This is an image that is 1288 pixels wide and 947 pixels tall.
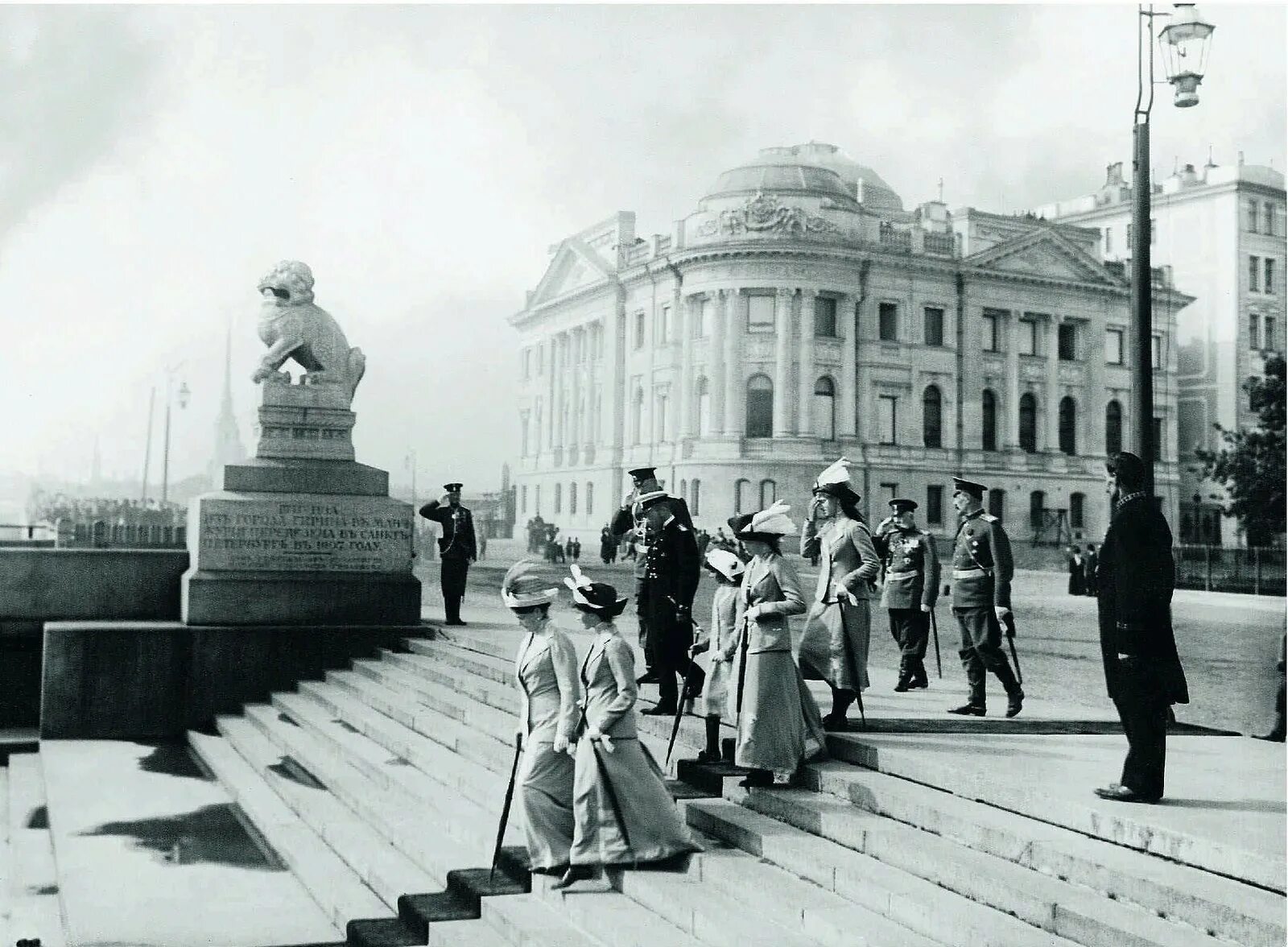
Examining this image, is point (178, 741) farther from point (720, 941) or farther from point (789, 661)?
point (720, 941)

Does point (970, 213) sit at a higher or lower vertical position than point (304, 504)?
higher

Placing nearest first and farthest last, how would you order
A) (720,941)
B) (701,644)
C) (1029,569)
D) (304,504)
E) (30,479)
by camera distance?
(720,941)
(701,644)
(304,504)
(30,479)
(1029,569)

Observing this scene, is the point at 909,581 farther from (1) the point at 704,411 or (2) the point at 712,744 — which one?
(1) the point at 704,411

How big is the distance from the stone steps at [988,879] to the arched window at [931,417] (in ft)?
111

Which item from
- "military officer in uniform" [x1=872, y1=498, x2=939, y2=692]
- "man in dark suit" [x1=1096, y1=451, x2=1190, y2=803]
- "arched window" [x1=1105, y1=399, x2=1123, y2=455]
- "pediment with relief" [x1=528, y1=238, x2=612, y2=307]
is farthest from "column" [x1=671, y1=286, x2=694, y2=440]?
"man in dark suit" [x1=1096, y1=451, x2=1190, y2=803]

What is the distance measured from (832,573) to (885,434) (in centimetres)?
3268

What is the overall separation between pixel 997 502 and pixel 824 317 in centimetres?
924

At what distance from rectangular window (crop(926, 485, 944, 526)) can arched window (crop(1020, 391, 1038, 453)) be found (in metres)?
5.84

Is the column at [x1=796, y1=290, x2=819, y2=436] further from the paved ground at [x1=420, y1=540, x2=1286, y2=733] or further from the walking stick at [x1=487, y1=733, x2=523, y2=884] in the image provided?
the walking stick at [x1=487, y1=733, x2=523, y2=884]

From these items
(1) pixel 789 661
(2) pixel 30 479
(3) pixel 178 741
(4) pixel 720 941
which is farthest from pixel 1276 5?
(2) pixel 30 479

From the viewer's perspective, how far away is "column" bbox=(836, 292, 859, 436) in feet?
142

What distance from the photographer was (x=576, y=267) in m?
41.1

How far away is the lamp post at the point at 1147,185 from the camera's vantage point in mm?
9094

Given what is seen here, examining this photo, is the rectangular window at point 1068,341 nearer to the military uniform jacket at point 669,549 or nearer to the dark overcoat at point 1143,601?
the military uniform jacket at point 669,549
